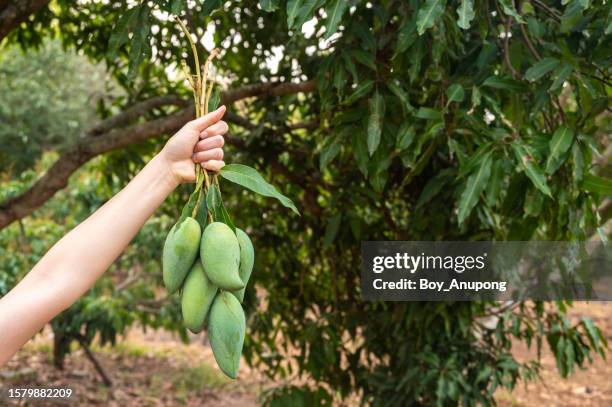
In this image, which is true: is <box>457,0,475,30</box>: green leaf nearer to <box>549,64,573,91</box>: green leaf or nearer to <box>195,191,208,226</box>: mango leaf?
<box>549,64,573,91</box>: green leaf

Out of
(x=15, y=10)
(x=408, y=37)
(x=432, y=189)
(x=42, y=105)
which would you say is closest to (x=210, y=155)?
(x=408, y=37)

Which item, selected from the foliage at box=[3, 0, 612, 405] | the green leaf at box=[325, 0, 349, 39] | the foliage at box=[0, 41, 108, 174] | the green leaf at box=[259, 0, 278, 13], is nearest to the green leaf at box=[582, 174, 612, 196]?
the foliage at box=[3, 0, 612, 405]

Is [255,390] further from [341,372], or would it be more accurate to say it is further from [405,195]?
[405,195]

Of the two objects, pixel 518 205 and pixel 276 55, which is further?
pixel 276 55

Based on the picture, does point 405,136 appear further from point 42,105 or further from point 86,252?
point 42,105

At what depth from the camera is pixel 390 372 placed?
297cm

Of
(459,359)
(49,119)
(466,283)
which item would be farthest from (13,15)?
(49,119)

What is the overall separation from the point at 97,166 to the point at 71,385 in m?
2.12

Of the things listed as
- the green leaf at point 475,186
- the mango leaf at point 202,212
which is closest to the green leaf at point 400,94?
the green leaf at point 475,186

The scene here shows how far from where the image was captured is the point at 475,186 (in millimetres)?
1640

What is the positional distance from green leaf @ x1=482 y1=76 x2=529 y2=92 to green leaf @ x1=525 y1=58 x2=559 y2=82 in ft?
0.25

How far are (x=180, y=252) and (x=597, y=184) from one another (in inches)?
46.9

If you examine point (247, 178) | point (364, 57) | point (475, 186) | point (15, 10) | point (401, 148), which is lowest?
point (247, 178)

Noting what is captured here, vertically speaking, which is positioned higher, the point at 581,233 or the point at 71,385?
the point at 581,233
